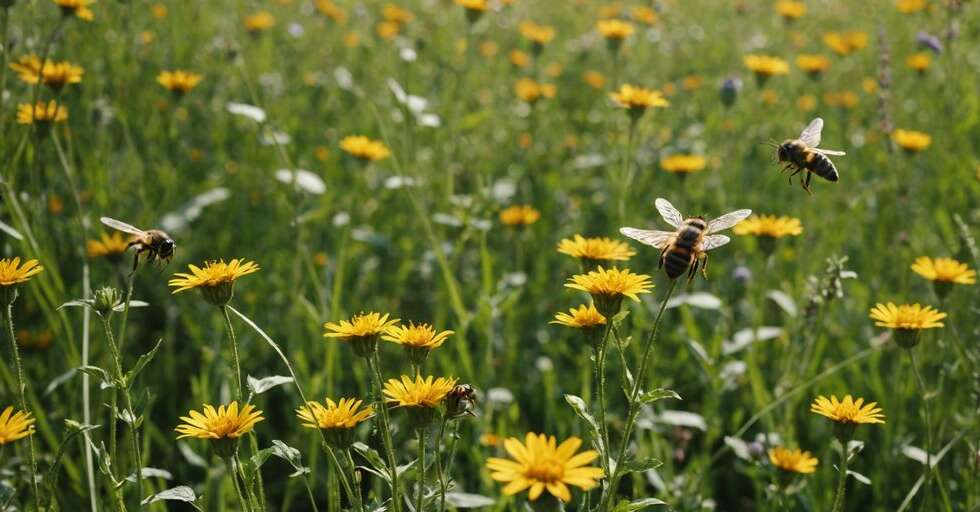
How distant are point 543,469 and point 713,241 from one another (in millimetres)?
580

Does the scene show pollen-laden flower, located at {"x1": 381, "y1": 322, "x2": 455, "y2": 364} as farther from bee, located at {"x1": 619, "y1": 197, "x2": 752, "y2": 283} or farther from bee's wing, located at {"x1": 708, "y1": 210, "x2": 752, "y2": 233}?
bee's wing, located at {"x1": 708, "y1": 210, "x2": 752, "y2": 233}

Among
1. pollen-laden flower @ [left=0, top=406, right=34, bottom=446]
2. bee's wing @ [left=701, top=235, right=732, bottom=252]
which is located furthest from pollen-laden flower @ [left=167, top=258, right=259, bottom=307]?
bee's wing @ [left=701, top=235, right=732, bottom=252]

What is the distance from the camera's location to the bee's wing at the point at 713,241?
5.23 feet

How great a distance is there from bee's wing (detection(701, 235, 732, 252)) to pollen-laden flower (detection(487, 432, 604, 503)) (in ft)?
1.61

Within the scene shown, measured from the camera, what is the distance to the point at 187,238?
3.61 m

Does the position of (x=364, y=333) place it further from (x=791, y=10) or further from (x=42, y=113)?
(x=791, y=10)

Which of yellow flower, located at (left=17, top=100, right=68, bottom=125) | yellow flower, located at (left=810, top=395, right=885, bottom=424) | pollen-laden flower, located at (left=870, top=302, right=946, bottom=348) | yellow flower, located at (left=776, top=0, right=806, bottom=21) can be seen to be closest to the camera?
yellow flower, located at (left=810, top=395, right=885, bottom=424)

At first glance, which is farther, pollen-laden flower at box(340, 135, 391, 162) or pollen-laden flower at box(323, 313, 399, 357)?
pollen-laden flower at box(340, 135, 391, 162)

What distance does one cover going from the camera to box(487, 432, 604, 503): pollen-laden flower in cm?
126

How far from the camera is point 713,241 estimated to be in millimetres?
1639

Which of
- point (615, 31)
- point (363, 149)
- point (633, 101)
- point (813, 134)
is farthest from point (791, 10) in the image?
point (813, 134)

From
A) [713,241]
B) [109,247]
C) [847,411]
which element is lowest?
[109,247]

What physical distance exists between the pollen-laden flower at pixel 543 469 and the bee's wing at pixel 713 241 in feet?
1.61

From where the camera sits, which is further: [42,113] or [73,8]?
[73,8]
